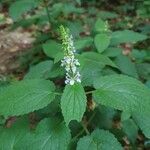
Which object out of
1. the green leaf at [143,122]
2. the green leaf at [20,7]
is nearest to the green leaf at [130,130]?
the green leaf at [143,122]

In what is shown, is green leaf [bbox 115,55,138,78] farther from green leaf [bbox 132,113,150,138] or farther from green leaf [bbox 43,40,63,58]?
green leaf [bbox 132,113,150,138]

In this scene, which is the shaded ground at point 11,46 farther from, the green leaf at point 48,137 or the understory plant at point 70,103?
the green leaf at point 48,137

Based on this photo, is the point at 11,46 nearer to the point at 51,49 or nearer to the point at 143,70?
the point at 51,49

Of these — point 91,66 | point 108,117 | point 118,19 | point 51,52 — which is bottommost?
point 118,19

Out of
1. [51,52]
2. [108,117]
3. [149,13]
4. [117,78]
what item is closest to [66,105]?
[117,78]

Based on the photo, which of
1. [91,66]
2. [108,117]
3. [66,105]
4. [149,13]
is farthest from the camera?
[149,13]

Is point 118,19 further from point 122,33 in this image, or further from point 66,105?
point 66,105

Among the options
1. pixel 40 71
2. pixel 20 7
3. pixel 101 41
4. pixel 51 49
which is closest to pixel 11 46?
pixel 20 7
